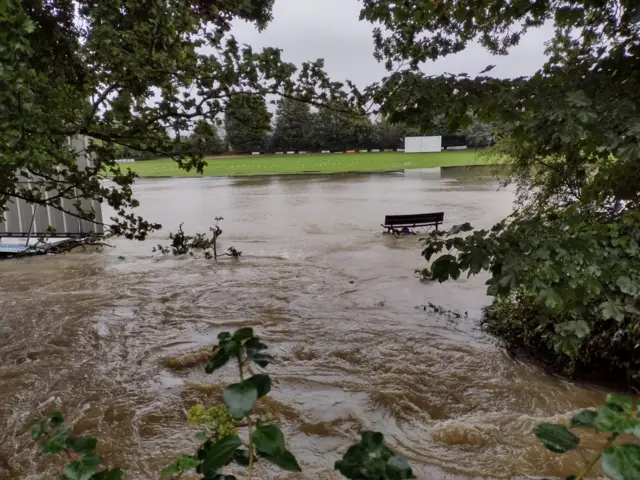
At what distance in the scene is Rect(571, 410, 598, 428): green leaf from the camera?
81 cm

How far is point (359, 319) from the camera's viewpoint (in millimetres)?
7184

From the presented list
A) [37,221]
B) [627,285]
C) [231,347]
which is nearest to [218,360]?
[231,347]

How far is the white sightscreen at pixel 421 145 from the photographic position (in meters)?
63.1

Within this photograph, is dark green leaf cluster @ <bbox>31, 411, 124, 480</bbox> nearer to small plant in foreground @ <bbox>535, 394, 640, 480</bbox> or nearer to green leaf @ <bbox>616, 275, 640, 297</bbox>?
small plant in foreground @ <bbox>535, 394, 640, 480</bbox>

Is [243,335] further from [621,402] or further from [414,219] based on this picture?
[414,219]

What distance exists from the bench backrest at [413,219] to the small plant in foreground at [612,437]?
12.5 metres

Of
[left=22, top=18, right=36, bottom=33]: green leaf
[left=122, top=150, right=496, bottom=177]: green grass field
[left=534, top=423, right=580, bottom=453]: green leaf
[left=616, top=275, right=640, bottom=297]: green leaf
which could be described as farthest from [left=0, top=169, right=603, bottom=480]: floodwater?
[left=122, top=150, right=496, bottom=177]: green grass field

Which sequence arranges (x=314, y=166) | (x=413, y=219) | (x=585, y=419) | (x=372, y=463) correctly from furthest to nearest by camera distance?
(x=314, y=166), (x=413, y=219), (x=372, y=463), (x=585, y=419)

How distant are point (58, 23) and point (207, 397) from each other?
3965 millimetres

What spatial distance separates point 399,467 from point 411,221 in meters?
→ 12.7

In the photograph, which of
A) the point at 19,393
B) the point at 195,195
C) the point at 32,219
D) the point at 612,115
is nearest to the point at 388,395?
the point at 612,115

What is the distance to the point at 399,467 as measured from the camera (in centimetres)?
96

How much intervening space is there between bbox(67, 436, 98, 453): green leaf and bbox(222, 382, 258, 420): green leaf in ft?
1.14

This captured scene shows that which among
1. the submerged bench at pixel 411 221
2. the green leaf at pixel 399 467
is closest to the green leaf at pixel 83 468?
the green leaf at pixel 399 467
